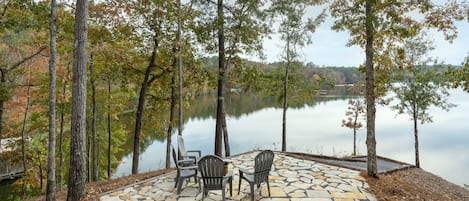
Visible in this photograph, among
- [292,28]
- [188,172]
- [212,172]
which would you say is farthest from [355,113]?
[212,172]

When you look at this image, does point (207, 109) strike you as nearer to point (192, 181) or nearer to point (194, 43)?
point (194, 43)

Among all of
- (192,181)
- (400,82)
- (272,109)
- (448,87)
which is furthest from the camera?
(272,109)

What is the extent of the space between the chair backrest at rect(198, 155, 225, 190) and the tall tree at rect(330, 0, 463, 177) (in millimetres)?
3388

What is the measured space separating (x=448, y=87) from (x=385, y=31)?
249 inches

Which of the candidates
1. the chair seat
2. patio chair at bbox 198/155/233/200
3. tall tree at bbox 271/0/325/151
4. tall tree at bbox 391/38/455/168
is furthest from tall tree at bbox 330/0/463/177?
tall tree at bbox 391/38/455/168

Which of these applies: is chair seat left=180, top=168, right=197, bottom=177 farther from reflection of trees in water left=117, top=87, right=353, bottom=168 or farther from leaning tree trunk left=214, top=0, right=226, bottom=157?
reflection of trees in water left=117, top=87, right=353, bottom=168

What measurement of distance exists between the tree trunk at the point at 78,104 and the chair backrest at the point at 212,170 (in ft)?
6.48

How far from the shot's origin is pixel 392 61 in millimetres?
5586

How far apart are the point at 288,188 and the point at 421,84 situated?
8.16 metres

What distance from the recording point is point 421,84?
10008mm

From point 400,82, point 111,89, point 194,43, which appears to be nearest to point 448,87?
point 400,82

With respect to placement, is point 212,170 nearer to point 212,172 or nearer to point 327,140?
point 212,172

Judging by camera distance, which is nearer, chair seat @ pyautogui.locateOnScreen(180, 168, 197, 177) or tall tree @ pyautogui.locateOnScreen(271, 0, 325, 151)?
chair seat @ pyautogui.locateOnScreen(180, 168, 197, 177)

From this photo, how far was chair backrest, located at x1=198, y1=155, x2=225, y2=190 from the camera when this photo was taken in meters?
4.25
